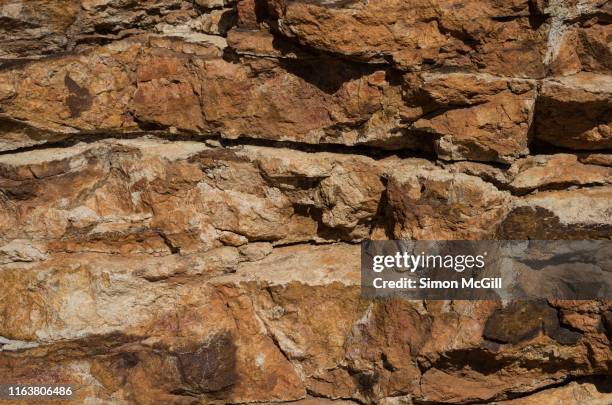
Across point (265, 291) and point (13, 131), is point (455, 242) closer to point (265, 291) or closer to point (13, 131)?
point (265, 291)

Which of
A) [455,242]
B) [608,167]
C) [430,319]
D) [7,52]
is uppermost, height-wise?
[7,52]

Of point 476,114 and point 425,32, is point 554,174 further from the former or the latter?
point 425,32

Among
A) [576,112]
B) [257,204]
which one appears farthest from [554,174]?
[257,204]

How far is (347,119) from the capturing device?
4004 mm

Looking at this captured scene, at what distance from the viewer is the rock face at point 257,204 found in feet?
12.7

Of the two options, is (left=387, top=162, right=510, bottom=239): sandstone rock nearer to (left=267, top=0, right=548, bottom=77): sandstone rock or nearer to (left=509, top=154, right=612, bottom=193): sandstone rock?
(left=509, top=154, right=612, bottom=193): sandstone rock

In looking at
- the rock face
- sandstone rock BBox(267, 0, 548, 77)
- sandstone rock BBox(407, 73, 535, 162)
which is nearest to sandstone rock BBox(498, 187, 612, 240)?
the rock face

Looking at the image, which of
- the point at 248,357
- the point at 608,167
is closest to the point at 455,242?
the point at 608,167

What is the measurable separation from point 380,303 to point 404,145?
0.94 meters

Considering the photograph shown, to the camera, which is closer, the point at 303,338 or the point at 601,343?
the point at 601,343

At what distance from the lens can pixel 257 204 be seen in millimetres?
4152

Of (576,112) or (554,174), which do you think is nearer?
(576,112)

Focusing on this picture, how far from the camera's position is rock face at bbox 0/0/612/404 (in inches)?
152

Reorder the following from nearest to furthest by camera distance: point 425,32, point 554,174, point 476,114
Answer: point 425,32
point 476,114
point 554,174
